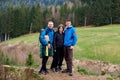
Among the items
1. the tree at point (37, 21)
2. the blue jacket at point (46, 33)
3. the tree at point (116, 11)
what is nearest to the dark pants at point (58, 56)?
the blue jacket at point (46, 33)

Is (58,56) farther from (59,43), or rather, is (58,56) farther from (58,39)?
(58,39)

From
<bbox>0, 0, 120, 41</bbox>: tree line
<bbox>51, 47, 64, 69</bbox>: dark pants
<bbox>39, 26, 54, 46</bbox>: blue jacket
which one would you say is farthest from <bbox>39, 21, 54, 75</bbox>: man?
<bbox>0, 0, 120, 41</bbox>: tree line

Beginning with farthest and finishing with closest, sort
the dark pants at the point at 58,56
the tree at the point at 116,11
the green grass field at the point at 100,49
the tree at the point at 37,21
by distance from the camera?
the tree at the point at 37,21 → the tree at the point at 116,11 → the green grass field at the point at 100,49 → the dark pants at the point at 58,56

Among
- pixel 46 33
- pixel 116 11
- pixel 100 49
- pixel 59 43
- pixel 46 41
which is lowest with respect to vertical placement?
pixel 100 49

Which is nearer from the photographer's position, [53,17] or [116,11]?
[116,11]

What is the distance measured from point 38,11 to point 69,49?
74308 mm

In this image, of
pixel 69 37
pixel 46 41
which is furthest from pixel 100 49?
pixel 46 41

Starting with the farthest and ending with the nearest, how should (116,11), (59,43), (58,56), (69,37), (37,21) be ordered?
(37,21) < (116,11) < (58,56) < (59,43) < (69,37)

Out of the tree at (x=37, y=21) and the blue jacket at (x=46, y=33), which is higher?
the tree at (x=37, y=21)

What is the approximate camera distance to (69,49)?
15109 millimetres

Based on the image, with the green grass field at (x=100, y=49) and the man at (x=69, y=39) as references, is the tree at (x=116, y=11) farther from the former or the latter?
the man at (x=69, y=39)

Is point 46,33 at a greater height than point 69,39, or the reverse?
point 46,33

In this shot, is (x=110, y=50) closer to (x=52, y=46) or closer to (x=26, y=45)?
(x=26, y=45)

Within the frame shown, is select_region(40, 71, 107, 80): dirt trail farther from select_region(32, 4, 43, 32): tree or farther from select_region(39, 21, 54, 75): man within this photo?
select_region(32, 4, 43, 32): tree
